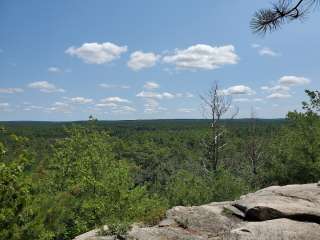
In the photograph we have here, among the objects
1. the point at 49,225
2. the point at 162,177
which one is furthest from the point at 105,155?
the point at 162,177

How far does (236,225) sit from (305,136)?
26.2 m

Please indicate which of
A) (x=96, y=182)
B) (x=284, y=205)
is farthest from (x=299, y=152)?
(x=284, y=205)

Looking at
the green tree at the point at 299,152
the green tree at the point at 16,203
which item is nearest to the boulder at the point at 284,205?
the green tree at the point at 16,203

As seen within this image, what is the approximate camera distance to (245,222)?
1303 centimetres

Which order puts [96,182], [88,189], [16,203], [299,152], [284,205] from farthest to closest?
[299,152] → [88,189] → [96,182] → [16,203] → [284,205]

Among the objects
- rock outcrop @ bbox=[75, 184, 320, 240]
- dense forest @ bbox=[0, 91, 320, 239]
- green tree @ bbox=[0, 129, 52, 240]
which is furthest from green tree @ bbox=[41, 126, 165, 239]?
rock outcrop @ bbox=[75, 184, 320, 240]

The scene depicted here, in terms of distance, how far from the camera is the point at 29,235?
1722 cm

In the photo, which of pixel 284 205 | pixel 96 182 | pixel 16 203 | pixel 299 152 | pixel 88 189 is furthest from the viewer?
pixel 299 152

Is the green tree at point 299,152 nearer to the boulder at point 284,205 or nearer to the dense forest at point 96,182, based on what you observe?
the dense forest at point 96,182

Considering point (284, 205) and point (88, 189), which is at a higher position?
point (284, 205)

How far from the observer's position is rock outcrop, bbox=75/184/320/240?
11266 mm

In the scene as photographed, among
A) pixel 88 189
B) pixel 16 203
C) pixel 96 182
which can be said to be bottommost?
pixel 88 189

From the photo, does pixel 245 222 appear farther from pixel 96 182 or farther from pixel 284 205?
pixel 96 182

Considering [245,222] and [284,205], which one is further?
[284,205]
